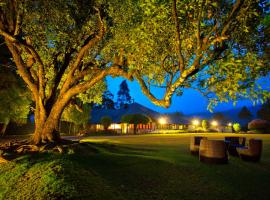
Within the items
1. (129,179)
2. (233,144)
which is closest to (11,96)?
(233,144)

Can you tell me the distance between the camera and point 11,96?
3466 centimetres

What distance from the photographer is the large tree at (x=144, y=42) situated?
12172mm

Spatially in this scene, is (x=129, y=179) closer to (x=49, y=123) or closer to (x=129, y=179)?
(x=129, y=179)

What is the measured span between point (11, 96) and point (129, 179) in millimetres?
26667

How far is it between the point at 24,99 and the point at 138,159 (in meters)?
25.1

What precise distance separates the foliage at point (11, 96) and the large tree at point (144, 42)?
566 inches

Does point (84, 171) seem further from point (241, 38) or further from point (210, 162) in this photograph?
point (241, 38)

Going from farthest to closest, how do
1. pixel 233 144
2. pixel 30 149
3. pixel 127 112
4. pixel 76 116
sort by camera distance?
pixel 127 112, pixel 76 116, pixel 233 144, pixel 30 149

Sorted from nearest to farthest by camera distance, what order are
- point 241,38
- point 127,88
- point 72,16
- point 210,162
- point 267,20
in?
point 267,20 < point 241,38 < point 210,162 < point 72,16 < point 127,88

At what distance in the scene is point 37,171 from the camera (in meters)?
12.4

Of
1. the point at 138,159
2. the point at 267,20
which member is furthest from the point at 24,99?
the point at 267,20

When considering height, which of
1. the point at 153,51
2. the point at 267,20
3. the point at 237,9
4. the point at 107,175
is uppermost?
the point at 237,9

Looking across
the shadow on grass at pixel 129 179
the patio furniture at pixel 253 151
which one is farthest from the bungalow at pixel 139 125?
the shadow on grass at pixel 129 179

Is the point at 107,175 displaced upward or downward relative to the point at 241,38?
downward
